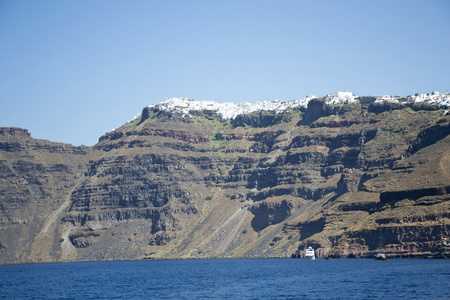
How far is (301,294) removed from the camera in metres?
124

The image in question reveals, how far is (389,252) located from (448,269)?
174 feet

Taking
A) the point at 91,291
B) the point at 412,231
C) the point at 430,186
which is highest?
the point at 430,186

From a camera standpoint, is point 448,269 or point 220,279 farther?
point 220,279

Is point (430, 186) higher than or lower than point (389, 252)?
higher

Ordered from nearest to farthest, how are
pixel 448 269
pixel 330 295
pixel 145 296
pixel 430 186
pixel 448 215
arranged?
1. pixel 330 295
2. pixel 145 296
3. pixel 448 269
4. pixel 448 215
5. pixel 430 186

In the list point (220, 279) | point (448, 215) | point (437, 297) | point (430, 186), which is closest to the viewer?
point (437, 297)

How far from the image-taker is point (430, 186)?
19638 centimetres

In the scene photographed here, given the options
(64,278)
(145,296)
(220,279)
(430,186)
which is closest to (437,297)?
(145,296)

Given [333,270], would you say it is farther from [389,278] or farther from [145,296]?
[145,296]

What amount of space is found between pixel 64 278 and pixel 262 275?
181 ft

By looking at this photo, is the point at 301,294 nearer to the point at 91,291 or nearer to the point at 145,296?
the point at 145,296

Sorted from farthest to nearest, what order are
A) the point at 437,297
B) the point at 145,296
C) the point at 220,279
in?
the point at 220,279
the point at 145,296
the point at 437,297

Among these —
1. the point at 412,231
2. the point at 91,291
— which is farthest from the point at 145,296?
the point at 412,231

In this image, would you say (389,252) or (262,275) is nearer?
(262,275)
